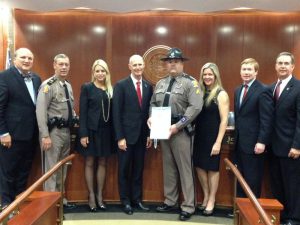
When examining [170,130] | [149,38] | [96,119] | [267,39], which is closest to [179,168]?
[170,130]

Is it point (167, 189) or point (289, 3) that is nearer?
point (167, 189)

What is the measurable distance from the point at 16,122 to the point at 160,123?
1487mm

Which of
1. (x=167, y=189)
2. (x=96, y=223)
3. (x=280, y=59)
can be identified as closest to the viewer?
(x=280, y=59)

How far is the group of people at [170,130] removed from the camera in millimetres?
3337

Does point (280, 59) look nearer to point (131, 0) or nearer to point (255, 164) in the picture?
point (255, 164)

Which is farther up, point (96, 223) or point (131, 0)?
point (131, 0)

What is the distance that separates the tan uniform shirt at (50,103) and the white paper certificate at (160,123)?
938 mm

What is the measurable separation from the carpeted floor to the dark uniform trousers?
0.15 meters

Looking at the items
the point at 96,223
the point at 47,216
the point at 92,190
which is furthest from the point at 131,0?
the point at 47,216

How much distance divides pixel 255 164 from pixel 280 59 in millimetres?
1075

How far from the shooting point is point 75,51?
277 inches

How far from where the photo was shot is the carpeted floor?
11.7ft

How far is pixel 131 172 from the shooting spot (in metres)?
3.91

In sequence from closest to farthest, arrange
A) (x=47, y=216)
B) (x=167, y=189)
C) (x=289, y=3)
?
(x=47, y=216) → (x=167, y=189) → (x=289, y=3)
